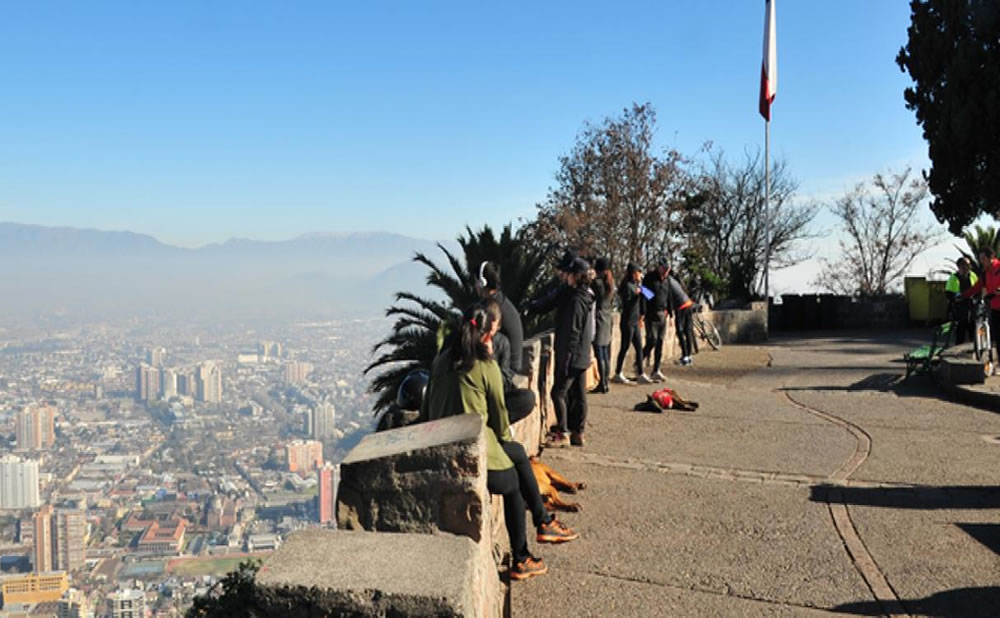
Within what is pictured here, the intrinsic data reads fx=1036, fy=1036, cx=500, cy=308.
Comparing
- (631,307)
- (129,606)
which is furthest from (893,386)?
(129,606)

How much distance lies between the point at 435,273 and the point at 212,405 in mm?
60754

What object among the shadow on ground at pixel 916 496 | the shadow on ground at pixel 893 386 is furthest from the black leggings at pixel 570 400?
the shadow on ground at pixel 893 386

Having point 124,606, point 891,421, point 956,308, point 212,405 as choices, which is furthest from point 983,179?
point 212,405

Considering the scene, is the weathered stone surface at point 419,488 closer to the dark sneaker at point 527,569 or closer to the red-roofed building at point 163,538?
the dark sneaker at point 527,569

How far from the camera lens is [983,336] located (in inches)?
556

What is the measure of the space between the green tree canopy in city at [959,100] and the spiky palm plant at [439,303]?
12.4 m

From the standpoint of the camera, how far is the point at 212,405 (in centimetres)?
7788

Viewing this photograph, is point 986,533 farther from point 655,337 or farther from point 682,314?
point 682,314

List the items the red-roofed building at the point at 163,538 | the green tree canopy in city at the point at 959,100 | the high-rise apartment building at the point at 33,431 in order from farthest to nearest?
the high-rise apartment building at the point at 33,431 → the red-roofed building at the point at 163,538 → the green tree canopy in city at the point at 959,100

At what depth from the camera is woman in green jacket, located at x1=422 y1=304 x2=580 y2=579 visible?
564cm

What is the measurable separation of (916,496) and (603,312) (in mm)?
4970

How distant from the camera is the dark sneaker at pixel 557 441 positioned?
9.79 meters

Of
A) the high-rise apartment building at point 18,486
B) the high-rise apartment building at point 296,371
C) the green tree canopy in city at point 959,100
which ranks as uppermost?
the green tree canopy in city at point 959,100

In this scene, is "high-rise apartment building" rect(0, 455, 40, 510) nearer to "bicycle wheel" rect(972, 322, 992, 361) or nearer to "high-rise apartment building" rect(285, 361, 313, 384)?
"bicycle wheel" rect(972, 322, 992, 361)
